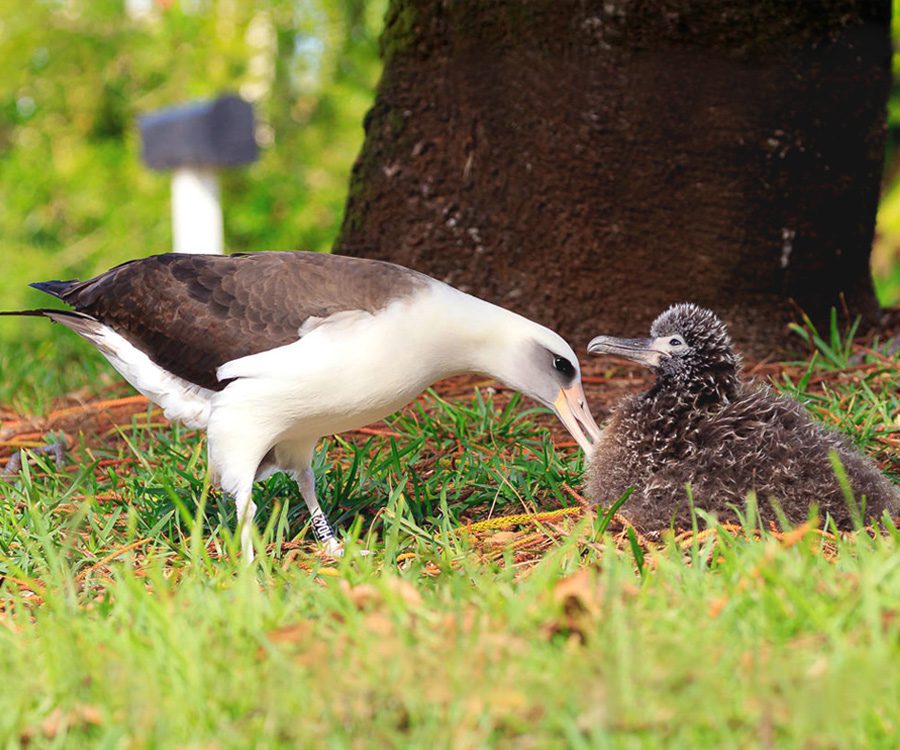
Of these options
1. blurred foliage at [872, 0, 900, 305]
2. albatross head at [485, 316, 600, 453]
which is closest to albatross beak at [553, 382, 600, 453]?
albatross head at [485, 316, 600, 453]

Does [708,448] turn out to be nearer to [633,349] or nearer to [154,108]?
[633,349]

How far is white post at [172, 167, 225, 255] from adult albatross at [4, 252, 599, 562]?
20.3ft

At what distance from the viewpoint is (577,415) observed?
4012mm

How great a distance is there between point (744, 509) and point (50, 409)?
3.37 m

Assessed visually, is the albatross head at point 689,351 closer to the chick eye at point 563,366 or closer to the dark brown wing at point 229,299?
the chick eye at point 563,366

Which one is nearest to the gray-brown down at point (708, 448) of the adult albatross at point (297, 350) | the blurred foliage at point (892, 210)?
the adult albatross at point (297, 350)

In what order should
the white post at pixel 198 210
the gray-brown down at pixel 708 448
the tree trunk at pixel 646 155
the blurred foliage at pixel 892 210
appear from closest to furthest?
the gray-brown down at pixel 708 448, the tree trunk at pixel 646 155, the blurred foliage at pixel 892 210, the white post at pixel 198 210

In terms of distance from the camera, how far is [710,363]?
12.4ft

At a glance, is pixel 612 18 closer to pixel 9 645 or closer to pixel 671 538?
pixel 671 538

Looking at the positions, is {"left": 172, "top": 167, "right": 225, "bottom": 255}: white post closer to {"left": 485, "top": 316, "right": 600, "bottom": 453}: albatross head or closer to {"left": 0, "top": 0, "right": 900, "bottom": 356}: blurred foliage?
{"left": 0, "top": 0, "right": 900, "bottom": 356}: blurred foliage

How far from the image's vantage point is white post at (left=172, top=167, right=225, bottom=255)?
10227 millimetres

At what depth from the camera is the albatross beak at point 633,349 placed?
12.7 feet

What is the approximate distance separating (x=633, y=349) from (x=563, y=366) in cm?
22

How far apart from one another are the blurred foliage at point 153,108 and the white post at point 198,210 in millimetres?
1224
